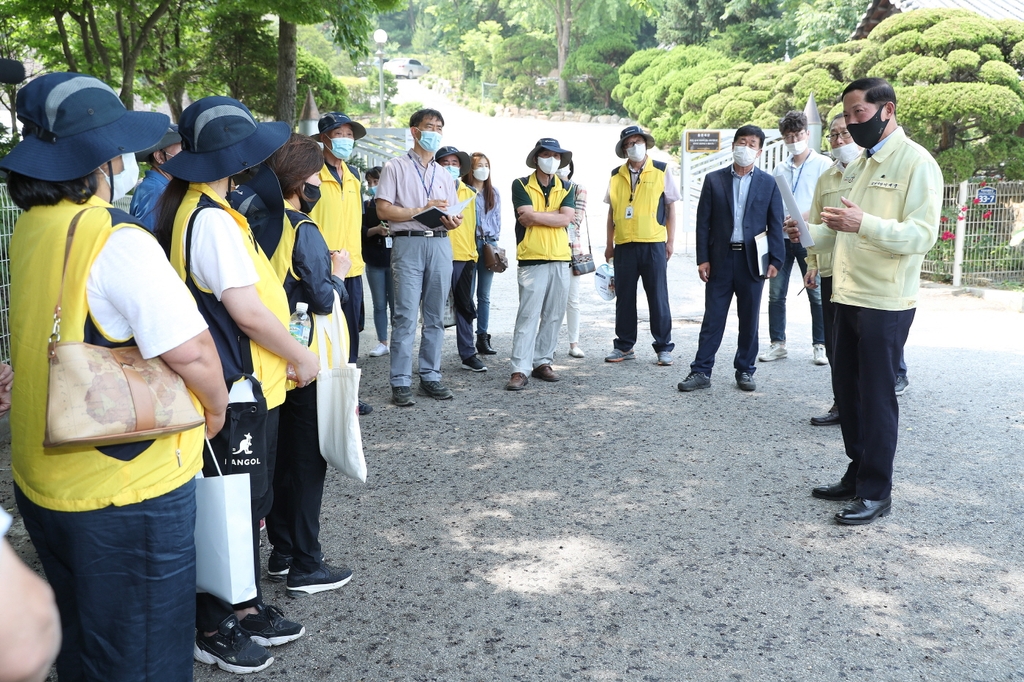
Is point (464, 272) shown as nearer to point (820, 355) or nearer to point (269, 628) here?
point (820, 355)

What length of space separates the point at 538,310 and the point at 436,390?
1128 mm

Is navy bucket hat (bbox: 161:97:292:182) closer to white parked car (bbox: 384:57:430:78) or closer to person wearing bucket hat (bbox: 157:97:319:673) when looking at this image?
person wearing bucket hat (bbox: 157:97:319:673)

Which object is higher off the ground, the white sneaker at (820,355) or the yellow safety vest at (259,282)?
the yellow safety vest at (259,282)

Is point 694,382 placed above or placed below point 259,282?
below

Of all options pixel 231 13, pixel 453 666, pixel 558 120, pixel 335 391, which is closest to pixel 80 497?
pixel 335 391

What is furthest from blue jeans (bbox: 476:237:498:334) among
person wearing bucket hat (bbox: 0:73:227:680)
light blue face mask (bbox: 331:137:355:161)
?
person wearing bucket hat (bbox: 0:73:227:680)

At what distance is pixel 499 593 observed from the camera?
3779 millimetres

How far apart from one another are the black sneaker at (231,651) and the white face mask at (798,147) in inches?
244

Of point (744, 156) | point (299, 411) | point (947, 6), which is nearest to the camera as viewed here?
point (299, 411)

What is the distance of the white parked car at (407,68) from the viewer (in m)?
59.8

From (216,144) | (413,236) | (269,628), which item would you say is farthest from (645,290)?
(216,144)

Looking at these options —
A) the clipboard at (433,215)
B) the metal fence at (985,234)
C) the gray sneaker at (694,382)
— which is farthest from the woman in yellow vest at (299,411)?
the metal fence at (985,234)

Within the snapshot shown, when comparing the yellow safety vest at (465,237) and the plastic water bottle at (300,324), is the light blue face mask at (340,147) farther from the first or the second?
the plastic water bottle at (300,324)

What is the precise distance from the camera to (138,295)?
2.16m
